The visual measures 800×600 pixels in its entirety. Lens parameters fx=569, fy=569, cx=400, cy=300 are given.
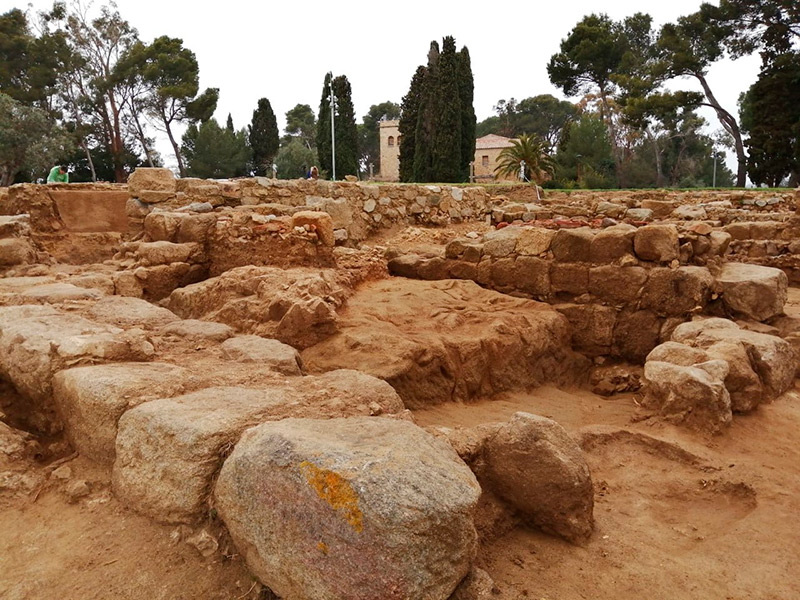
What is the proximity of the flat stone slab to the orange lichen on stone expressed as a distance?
7.17 meters

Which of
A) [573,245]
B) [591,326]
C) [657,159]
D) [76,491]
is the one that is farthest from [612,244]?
[657,159]

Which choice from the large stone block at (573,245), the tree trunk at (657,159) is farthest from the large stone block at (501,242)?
the tree trunk at (657,159)

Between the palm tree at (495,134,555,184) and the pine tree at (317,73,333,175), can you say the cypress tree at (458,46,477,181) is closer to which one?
the palm tree at (495,134,555,184)

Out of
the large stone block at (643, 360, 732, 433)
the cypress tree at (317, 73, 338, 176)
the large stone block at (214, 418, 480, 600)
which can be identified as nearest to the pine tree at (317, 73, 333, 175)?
the cypress tree at (317, 73, 338, 176)

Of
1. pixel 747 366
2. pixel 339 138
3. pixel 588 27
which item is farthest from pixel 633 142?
pixel 747 366

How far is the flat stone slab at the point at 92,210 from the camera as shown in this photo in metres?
7.62

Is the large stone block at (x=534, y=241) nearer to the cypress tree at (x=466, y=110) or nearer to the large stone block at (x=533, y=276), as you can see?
the large stone block at (x=533, y=276)

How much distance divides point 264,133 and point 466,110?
42.9 ft

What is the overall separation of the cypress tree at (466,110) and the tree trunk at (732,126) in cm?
1029

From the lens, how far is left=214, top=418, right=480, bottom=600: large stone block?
153cm

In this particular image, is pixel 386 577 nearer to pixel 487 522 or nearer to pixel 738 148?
pixel 487 522

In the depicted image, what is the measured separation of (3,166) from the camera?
25.2 meters

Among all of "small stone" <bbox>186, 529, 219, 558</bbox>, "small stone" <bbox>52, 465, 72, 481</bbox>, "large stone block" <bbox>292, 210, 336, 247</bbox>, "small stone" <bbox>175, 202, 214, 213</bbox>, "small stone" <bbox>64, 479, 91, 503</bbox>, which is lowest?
"small stone" <bbox>186, 529, 219, 558</bbox>

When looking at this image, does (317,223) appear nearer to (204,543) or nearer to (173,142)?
(204,543)
